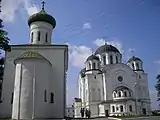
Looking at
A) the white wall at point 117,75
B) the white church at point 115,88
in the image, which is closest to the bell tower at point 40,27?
the white church at point 115,88

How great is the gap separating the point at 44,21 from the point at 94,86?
22.5 metres

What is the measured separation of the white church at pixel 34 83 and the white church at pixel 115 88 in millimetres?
20057

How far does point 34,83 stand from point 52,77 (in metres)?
3.22

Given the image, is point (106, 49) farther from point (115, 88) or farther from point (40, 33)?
point (40, 33)

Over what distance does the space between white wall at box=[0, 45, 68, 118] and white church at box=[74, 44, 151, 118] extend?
65.1 ft

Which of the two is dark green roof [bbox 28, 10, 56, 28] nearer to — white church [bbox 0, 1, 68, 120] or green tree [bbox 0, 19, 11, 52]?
white church [bbox 0, 1, 68, 120]

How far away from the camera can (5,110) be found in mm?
18859

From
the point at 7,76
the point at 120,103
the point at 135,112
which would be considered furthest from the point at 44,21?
the point at 135,112

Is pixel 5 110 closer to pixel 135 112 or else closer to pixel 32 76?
pixel 32 76

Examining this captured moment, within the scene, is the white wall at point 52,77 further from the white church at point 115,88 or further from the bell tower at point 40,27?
the white church at point 115,88

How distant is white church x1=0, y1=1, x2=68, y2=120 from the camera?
17.0 metres

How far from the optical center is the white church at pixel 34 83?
55.8ft

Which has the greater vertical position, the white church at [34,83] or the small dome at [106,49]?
the small dome at [106,49]

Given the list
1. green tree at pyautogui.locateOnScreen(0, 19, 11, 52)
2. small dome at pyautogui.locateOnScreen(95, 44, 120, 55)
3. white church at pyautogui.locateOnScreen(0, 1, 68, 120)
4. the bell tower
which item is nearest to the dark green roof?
the bell tower
